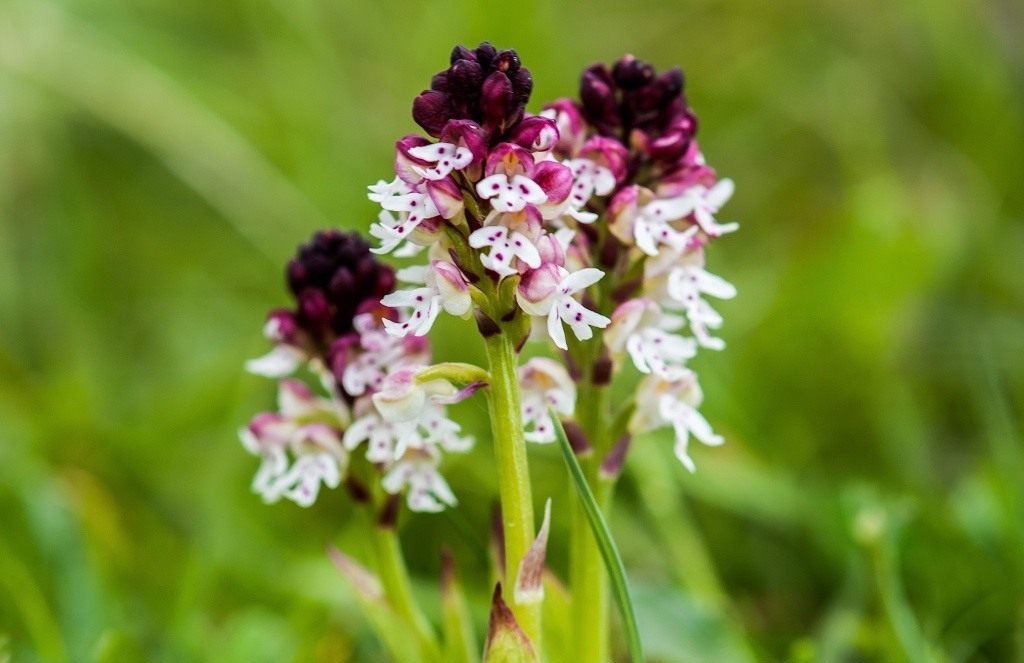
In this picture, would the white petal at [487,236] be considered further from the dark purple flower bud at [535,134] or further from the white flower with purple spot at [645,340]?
the white flower with purple spot at [645,340]

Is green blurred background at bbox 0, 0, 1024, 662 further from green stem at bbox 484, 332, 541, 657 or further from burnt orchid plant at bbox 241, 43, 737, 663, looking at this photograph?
green stem at bbox 484, 332, 541, 657

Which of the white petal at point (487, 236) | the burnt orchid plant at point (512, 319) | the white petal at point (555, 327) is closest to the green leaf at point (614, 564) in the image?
the burnt orchid plant at point (512, 319)

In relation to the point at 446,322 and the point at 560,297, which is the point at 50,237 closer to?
the point at 446,322

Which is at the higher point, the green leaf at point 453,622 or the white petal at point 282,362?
the white petal at point 282,362

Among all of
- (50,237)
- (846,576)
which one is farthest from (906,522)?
(50,237)

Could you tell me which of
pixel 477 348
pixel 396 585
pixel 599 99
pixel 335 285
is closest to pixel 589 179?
pixel 599 99

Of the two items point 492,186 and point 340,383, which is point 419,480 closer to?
point 340,383

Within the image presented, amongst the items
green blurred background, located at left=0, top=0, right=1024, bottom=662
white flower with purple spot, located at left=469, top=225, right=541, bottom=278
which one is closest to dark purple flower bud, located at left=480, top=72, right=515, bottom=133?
white flower with purple spot, located at left=469, top=225, right=541, bottom=278
